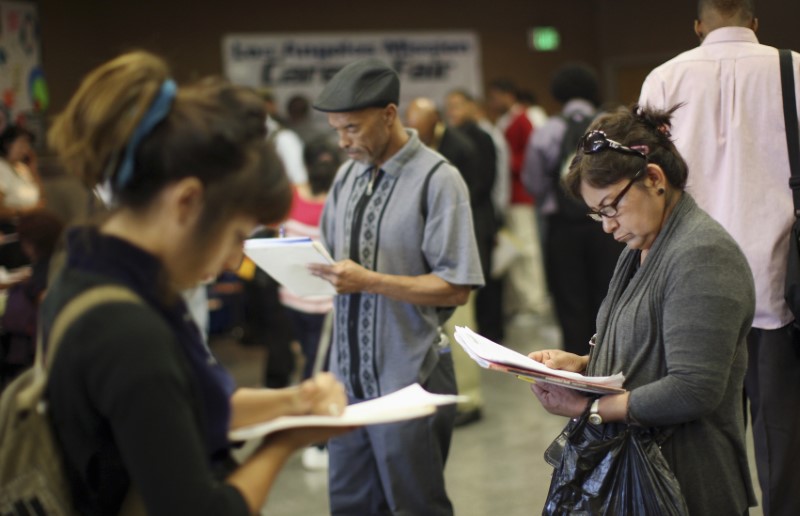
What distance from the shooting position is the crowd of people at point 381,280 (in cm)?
140

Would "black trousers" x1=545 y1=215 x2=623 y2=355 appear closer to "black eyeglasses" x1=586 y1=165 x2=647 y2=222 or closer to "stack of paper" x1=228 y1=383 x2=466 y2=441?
"black eyeglasses" x1=586 y1=165 x2=647 y2=222

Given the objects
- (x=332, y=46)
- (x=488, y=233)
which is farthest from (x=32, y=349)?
(x=332, y=46)

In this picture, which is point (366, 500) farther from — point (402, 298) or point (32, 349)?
point (32, 349)

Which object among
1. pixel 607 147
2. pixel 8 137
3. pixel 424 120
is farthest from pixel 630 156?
pixel 8 137

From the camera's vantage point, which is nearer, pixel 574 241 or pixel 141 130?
pixel 141 130

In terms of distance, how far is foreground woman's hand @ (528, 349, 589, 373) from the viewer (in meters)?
2.44

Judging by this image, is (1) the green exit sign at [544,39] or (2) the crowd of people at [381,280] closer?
(2) the crowd of people at [381,280]

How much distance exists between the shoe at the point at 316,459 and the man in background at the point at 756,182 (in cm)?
243

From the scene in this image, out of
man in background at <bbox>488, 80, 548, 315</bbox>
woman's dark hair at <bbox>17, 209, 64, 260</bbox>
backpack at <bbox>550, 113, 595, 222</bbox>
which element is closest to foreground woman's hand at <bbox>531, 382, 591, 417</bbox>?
woman's dark hair at <bbox>17, 209, 64, 260</bbox>

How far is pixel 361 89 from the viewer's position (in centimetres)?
304

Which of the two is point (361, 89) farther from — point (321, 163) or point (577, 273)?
point (577, 273)

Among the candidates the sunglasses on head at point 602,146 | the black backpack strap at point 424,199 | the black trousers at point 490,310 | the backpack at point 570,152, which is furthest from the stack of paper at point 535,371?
the black trousers at point 490,310

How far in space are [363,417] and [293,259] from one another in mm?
1545

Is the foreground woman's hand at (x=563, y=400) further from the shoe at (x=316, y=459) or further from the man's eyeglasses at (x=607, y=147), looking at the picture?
the shoe at (x=316, y=459)
